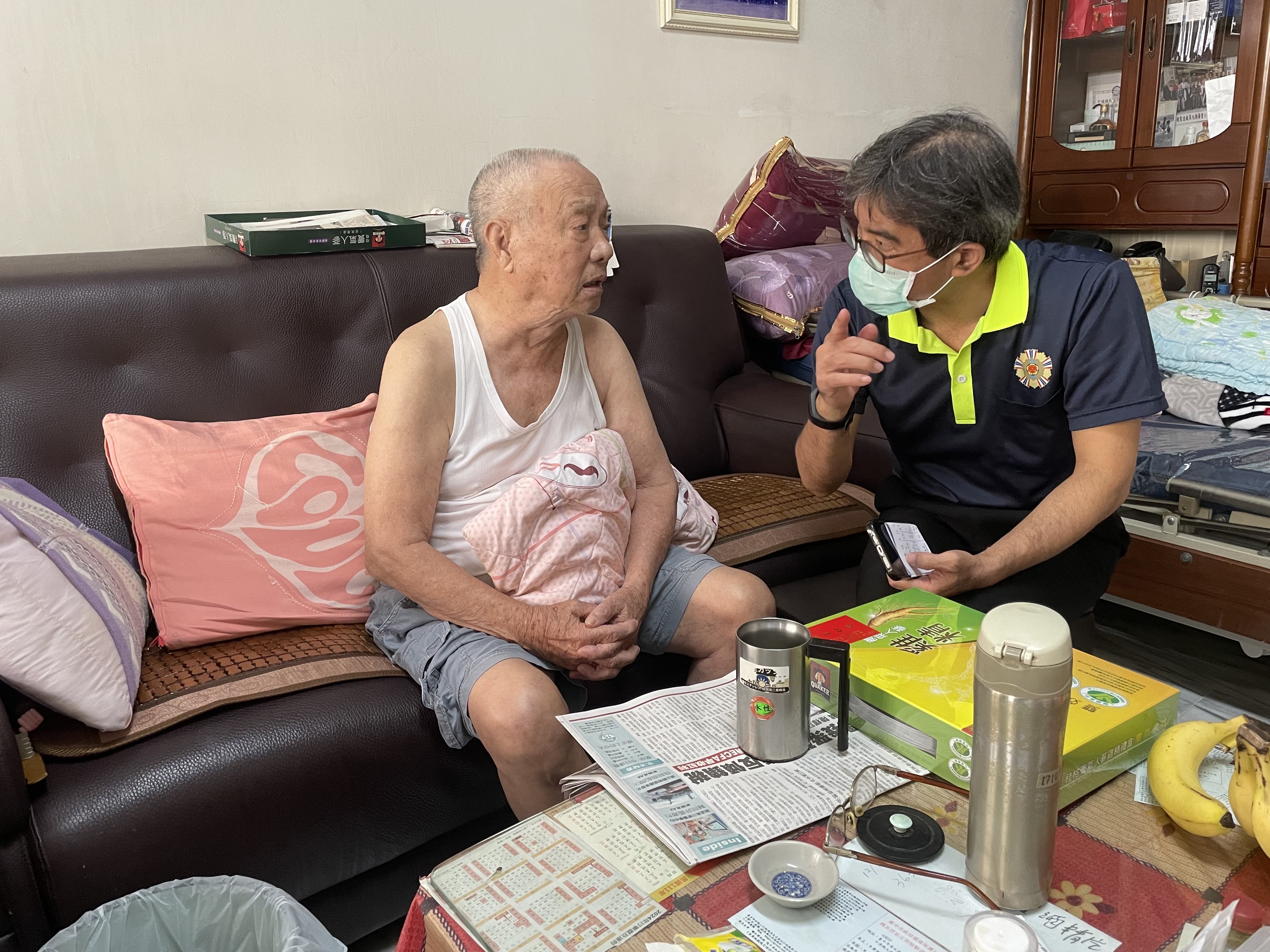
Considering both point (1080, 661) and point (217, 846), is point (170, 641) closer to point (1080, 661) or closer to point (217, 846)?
point (217, 846)

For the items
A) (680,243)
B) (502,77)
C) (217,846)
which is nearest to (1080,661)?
(217,846)

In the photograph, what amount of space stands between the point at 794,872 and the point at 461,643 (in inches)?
27.7

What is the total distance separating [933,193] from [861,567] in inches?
26.6

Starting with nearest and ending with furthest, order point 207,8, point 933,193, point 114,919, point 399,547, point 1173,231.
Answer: point 114,919 → point 933,193 → point 399,547 → point 207,8 → point 1173,231

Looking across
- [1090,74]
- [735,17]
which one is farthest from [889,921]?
[1090,74]

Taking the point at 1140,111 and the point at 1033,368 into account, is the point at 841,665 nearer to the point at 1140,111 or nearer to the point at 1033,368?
the point at 1033,368

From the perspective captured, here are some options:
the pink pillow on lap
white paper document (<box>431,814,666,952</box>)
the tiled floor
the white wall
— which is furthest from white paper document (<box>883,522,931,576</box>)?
the white wall

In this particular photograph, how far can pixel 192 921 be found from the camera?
3.57ft

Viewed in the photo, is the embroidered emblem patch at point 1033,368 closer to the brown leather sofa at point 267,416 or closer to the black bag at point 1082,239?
the brown leather sofa at point 267,416

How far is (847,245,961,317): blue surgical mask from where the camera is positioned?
56.5 inches

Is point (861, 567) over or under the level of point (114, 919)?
over

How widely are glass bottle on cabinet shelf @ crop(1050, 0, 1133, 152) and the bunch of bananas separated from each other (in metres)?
3.16

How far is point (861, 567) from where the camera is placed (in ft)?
5.65

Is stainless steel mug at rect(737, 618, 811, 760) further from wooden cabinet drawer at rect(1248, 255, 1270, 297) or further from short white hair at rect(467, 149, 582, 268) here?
wooden cabinet drawer at rect(1248, 255, 1270, 297)
